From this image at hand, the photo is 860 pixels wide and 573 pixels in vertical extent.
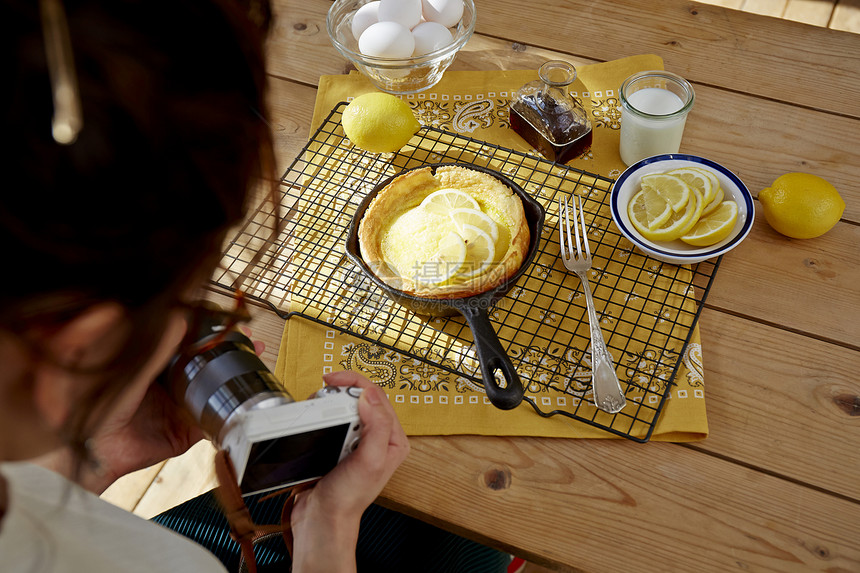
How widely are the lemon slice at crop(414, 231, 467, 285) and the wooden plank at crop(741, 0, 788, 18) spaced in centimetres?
209

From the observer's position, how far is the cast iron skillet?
35.9 inches

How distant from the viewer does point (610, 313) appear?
105cm

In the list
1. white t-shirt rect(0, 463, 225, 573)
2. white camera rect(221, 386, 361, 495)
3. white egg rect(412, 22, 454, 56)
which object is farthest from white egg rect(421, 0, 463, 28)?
white t-shirt rect(0, 463, 225, 573)

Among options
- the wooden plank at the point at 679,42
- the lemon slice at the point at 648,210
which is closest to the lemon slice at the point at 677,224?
the lemon slice at the point at 648,210

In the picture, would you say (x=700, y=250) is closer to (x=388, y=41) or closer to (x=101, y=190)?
(x=388, y=41)

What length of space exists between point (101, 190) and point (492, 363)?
24.9 inches

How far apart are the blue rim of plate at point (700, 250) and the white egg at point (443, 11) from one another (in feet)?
1.65

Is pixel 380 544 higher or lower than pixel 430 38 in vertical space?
lower

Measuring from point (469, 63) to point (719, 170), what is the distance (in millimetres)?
598

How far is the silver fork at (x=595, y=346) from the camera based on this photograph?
0.95 metres

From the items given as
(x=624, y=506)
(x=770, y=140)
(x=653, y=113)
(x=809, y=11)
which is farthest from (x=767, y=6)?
(x=624, y=506)

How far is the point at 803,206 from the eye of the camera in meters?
1.10

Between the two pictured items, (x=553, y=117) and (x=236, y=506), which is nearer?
(x=236, y=506)

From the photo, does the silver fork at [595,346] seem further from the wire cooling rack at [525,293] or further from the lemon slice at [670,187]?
the lemon slice at [670,187]
